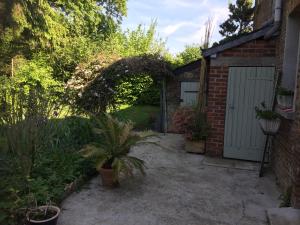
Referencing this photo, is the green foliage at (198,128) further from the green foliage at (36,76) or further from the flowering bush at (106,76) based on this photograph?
the green foliage at (36,76)

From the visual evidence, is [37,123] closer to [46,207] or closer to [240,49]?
[46,207]

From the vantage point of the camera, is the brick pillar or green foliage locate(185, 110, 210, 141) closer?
the brick pillar

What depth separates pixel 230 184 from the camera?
175 inches

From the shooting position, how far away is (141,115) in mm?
10297

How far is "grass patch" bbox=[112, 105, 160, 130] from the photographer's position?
889 centimetres

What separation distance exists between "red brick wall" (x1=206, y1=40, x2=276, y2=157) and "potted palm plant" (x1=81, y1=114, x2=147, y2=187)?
7.22 ft

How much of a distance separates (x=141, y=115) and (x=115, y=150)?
20.3 ft

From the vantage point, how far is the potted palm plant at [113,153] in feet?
13.0

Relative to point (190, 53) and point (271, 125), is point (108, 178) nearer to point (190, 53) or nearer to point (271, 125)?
point (271, 125)

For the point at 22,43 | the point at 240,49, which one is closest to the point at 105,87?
the point at 240,49

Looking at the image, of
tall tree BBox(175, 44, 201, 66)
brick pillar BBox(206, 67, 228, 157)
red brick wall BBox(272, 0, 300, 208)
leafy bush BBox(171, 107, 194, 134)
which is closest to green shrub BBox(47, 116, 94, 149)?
leafy bush BBox(171, 107, 194, 134)

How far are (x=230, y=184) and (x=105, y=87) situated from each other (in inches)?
195

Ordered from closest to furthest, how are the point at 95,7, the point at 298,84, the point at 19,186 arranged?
the point at 19,186, the point at 298,84, the point at 95,7

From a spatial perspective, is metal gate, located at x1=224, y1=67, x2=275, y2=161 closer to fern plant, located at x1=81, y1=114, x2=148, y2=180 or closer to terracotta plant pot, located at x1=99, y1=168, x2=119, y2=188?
fern plant, located at x1=81, y1=114, x2=148, y2=180
